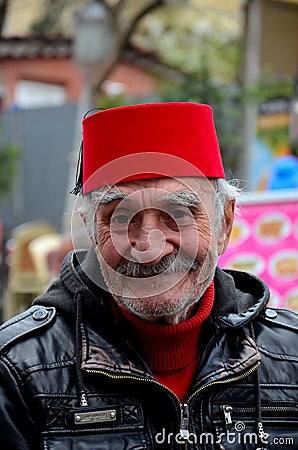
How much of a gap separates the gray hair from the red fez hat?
0.02m

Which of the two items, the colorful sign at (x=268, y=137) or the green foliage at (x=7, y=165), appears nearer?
the colorful sign at (x=268, y=137)

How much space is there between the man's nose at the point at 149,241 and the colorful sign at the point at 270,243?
310cm

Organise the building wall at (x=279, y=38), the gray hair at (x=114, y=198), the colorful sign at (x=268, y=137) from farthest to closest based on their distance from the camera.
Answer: the building wall at (x=279, y=38), the colorful sign at (x=268, y=137), the gray hair at (x=114, y=198)

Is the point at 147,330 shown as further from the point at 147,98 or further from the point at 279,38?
the point at 279,38

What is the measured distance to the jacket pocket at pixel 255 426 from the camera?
2256mm

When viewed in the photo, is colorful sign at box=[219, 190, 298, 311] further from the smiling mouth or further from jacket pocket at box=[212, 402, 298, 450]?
the smiling mouth

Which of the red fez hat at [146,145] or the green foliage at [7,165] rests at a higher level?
the red fez hat at [146,145]

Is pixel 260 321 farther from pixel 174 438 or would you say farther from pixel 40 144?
pixel 40 144

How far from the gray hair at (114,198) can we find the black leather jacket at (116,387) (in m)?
0.14

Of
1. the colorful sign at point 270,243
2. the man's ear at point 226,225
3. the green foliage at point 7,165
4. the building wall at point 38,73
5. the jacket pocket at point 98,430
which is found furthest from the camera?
the building wall at point 38,73

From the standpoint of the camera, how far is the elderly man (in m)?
2.19

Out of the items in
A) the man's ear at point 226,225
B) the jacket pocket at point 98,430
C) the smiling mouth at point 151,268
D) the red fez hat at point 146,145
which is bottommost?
the jacket pocket at point 98,430

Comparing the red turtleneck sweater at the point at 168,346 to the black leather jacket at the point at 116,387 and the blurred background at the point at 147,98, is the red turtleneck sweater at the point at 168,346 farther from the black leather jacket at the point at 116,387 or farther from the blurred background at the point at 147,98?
the blurred background at the point at 147,98

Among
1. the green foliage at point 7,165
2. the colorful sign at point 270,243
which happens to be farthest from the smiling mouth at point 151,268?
the green foliage at point 7,165
